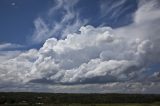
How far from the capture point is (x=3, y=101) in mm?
192500

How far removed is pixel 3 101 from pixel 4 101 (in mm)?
1204

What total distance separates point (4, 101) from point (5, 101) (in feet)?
2.97

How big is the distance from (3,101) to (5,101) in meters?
2.09

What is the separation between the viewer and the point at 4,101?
635ft

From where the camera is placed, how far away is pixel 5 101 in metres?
194
